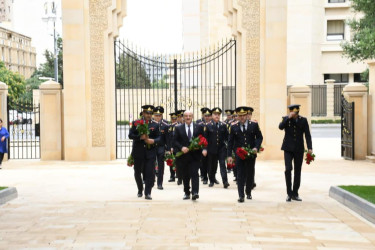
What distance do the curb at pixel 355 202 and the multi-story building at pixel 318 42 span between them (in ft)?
132

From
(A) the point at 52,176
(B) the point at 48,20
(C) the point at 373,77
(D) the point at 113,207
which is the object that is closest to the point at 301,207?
(D) the point at 113,207

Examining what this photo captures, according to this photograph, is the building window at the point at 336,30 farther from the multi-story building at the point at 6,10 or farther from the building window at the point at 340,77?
the multi-story building at the point at 6,10

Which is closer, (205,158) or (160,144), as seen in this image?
(160,144)

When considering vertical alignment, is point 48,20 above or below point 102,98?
above

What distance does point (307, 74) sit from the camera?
51.2 metres

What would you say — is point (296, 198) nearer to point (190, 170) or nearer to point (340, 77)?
point (190, 170)

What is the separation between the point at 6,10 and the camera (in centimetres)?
11538

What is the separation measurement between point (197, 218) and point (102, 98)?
1088 centimetres

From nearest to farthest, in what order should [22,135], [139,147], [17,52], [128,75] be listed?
[139,147]
[128,75]
[22,135]
[17,52]

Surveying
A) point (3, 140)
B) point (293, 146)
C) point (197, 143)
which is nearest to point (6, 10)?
point (3, 140)

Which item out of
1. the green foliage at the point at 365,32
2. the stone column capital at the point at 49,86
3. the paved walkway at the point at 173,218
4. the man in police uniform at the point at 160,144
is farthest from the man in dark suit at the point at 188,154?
the green foliage at the point at 365,32

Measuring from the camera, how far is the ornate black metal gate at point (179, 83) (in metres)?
20.5

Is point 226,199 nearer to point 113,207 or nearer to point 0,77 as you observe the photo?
point 113,207

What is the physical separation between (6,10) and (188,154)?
112 metres
